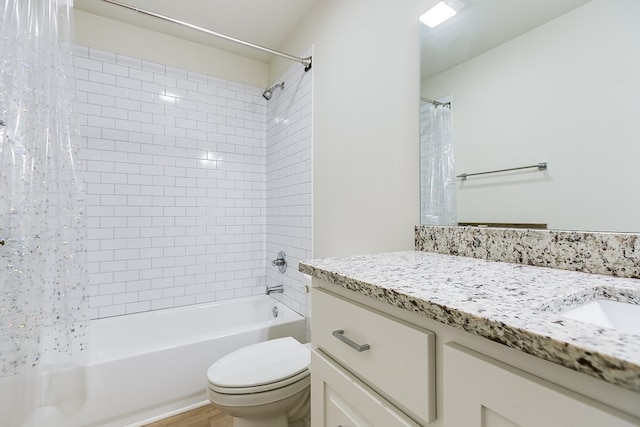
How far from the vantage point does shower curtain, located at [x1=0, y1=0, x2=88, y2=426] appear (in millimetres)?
1178

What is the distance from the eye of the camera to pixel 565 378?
1.11ft

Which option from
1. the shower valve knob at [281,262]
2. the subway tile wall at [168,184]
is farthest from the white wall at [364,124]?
the subway tile wall at [168,184]

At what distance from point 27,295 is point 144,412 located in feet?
2.98

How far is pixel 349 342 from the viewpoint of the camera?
65 centimetres

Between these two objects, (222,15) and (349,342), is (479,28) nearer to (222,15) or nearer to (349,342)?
(349,342)

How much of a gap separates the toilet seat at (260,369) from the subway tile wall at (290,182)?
52 cm

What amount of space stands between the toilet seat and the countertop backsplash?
2.77 feet

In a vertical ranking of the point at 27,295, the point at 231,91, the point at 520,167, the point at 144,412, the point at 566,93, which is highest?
the point at 231,91

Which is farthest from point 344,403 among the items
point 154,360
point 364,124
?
point 154,360

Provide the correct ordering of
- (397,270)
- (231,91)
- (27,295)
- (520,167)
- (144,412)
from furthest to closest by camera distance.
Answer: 1. (231,91)
2. (144,412)
3. (27,295)
4. (520,167)
5. (397,270)

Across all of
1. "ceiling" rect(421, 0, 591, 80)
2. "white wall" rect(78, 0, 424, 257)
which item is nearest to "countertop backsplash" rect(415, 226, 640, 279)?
"white wall" rect(78, 0, 424, 257)

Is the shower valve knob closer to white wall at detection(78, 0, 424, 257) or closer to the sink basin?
white wall at detection(78, 0, 424, 257)

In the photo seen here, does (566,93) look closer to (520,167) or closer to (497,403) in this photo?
(520,167)

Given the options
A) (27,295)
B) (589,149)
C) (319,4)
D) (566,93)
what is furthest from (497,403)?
(319,4)
